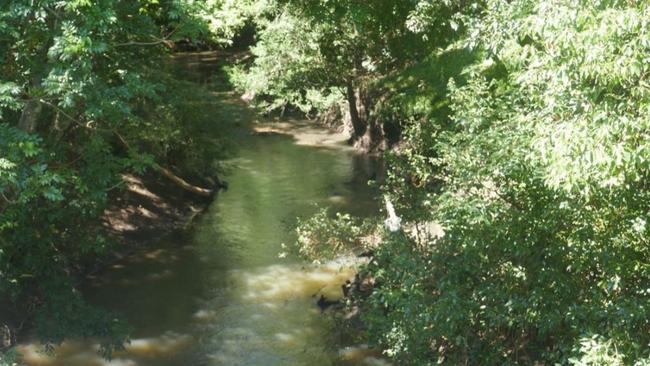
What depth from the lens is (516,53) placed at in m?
8.36

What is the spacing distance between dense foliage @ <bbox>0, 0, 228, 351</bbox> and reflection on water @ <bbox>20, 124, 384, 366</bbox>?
64.7 inches

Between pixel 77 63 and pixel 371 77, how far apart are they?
66.8 feet

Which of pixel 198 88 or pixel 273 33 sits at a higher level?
pixel 273 33

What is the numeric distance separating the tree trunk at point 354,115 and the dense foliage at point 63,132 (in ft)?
39.5

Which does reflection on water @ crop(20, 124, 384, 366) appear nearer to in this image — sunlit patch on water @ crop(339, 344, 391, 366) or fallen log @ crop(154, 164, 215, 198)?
sunlit patch on water @ crop(339, 344, 391, 366)

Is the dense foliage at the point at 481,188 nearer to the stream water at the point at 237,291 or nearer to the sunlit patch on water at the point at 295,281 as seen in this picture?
the stream water at the point at 237,291

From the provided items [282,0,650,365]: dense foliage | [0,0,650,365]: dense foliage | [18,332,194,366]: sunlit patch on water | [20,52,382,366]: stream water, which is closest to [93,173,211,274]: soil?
[20,52,382,366]: stream water

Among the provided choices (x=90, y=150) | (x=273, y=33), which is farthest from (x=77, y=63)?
(x=273, y=33)

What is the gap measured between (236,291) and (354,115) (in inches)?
570

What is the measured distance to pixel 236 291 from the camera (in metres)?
18.2

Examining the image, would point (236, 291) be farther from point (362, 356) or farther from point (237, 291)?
point (362, 356)

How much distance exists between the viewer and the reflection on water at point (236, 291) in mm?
15062

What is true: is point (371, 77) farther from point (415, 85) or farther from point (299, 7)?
point (299, 7)

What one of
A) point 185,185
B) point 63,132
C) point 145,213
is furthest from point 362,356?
point 185,185
